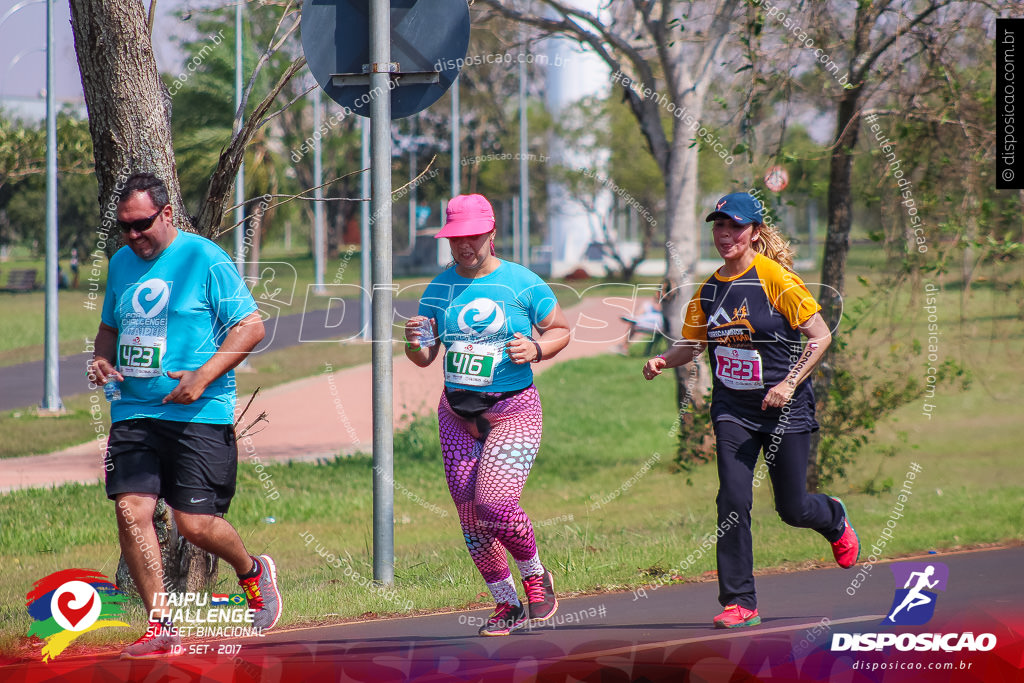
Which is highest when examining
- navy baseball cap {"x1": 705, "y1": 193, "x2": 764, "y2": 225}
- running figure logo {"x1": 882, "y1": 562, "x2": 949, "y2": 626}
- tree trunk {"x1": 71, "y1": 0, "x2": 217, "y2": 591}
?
tree trunk {"x1": 71, "y1": 0, "x2": 217, "y2": 591}

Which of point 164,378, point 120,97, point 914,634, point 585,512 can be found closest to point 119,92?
point 120,97

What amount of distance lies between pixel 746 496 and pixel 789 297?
952 mm

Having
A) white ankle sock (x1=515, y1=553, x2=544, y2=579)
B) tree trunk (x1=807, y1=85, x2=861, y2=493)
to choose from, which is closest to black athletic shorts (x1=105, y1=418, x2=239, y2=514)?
white ankle sock (x1=515, y1=553, x2=544, y2=579)

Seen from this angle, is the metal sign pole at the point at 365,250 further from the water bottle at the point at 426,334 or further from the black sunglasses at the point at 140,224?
the black sunglasses at the point at 140,224

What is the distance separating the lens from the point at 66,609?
5.35 m

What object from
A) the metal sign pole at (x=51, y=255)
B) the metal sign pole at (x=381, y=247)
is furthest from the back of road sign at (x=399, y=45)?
the metal sign pole at (x=51, y=255)

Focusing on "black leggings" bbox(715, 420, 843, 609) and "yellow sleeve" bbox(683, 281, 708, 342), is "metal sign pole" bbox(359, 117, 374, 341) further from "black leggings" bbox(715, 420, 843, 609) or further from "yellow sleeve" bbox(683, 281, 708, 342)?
"black leggings" bbox(715, 420, 843, 609)

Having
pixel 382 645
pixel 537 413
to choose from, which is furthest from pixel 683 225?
pixel 382 645

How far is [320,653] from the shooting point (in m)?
5.02

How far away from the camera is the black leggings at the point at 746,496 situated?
526 centimetres

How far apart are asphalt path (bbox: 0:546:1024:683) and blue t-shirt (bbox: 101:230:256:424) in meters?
1.06

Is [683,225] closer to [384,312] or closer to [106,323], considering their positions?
[384,312]

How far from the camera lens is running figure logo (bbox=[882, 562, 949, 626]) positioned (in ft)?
17.8

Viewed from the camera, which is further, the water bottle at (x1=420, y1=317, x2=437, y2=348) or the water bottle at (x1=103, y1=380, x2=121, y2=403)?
the water bottle at (x1=420, y1=317, x2=437, y2=348)
